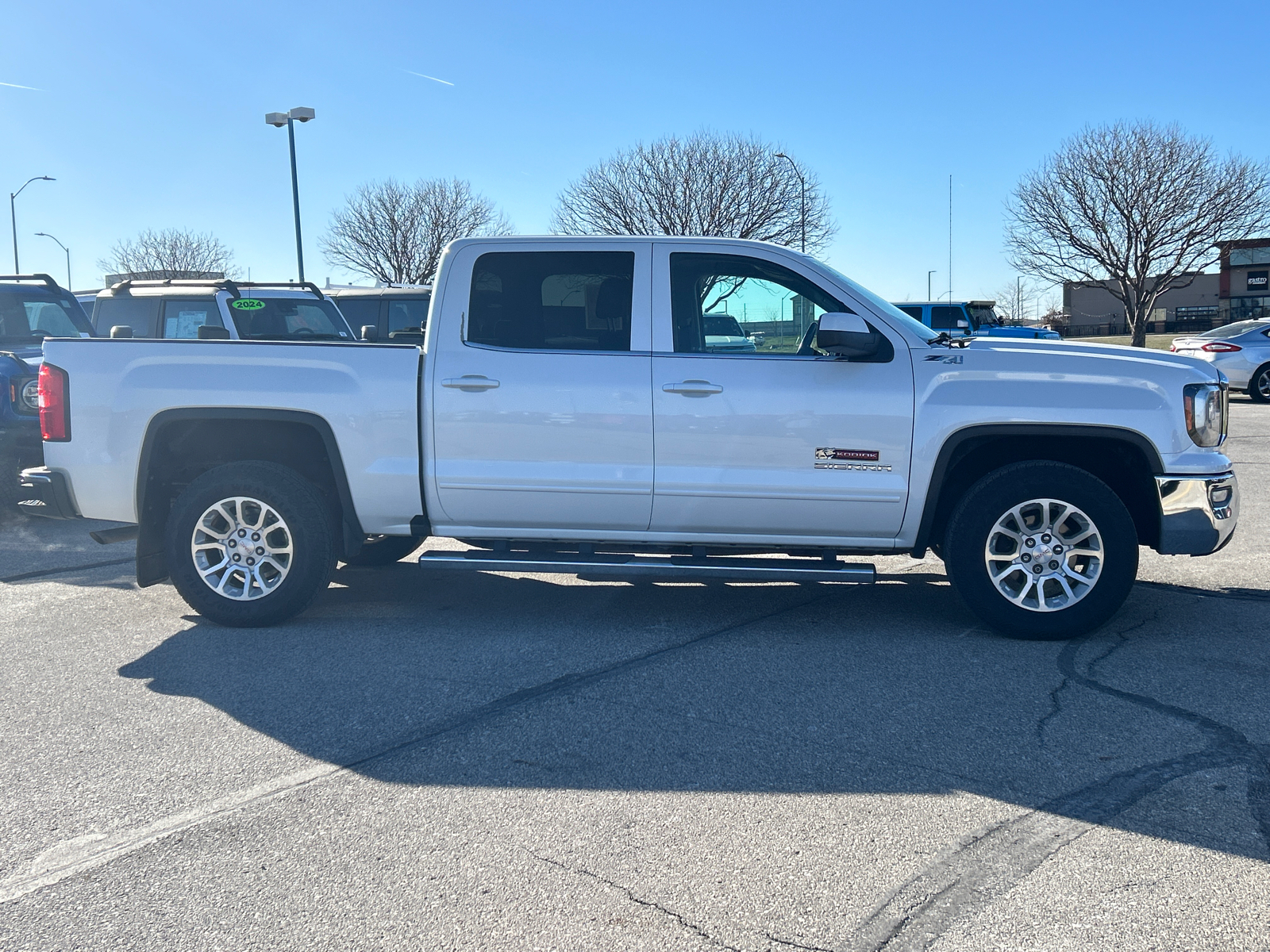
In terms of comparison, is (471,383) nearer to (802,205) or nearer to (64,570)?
(64,570)

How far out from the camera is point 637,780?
12.5 feet

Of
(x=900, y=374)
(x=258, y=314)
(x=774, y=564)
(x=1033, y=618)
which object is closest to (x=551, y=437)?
(x=774, y=564)

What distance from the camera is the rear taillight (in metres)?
5.83

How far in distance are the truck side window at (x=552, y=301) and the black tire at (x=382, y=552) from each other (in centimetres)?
194

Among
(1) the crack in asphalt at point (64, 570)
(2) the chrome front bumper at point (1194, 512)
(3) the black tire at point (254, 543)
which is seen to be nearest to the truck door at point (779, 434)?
(2) the chrome front bumper at point (1194, 512)

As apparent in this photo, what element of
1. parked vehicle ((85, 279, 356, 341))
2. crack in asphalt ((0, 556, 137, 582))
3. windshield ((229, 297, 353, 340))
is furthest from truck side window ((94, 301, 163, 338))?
crack in asphalt ((0, 556, 137, 582))

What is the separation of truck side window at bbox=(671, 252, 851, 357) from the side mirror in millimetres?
342

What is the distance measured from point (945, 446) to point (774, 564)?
1033 millimetres

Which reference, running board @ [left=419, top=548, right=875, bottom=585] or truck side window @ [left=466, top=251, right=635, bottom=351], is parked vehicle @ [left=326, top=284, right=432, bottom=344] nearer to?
truck side window @ [left=466, top=251, right=635, bottom=351]

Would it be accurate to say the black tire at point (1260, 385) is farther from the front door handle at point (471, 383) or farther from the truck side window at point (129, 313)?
the front door handle at point (471, 383)

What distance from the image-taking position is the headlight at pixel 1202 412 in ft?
17.5

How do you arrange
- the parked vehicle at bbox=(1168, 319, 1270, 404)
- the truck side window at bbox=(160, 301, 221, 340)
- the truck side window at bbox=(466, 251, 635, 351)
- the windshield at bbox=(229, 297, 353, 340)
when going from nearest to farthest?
the truck side window at bbox=(466, 251, 635, 351), the windshield at bbox=(229, 297, 353, 340), the truck side window at bbox=(160, 301, 221, 340), the parked vehicle at bbox=(1168, 319, 1270, 404)

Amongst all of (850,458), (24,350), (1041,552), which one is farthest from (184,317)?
(1041,552)

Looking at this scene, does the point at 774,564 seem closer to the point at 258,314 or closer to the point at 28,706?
the point at 28,706
